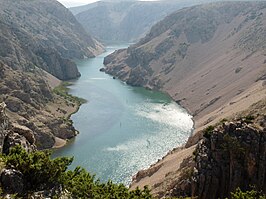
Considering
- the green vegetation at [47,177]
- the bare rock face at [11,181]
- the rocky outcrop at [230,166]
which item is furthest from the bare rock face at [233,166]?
the bare rock face at [11,181]

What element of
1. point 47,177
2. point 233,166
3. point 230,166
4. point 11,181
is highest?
point 230,166

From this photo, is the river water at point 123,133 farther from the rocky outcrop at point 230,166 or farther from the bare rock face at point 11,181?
the bare rock face at point 11,181

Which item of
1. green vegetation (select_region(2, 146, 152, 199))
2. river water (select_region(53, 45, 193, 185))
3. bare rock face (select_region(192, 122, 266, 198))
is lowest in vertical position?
green vegetation (select_region(2, 146, 152, 199))

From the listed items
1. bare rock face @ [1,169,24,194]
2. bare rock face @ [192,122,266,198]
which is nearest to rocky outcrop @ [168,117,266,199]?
bare rock face @ [192,122,266,198]

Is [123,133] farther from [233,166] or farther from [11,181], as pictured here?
[11,181]

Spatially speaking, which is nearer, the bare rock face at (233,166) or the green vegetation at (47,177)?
the green vegetation at (47,177)

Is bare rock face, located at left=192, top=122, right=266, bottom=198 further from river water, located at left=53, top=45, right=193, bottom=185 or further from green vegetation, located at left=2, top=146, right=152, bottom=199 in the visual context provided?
river water, located at left=53, top=45, right=193, bottom=185

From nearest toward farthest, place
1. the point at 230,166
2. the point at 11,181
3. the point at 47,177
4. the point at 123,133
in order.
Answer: the point at 11,181 < the point at 47,177 < the point at 230,166 < the point at 123,133

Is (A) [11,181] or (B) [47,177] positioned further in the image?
(B) [47,177]

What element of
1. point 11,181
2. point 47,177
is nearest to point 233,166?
point 47,177

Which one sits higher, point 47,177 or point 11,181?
point 47,177
